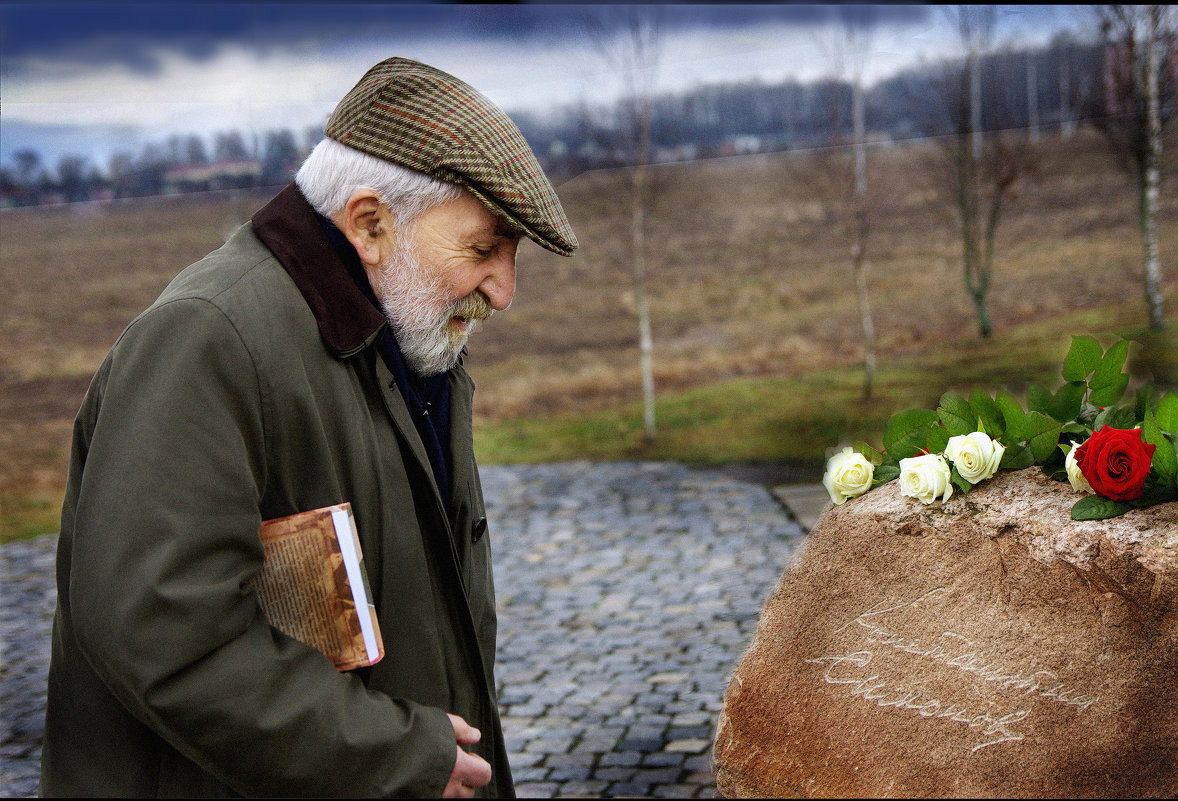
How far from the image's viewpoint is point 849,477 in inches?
105

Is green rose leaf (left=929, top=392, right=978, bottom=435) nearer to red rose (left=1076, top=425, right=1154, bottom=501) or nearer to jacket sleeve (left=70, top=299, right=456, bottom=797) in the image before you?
red rose (left=1076, top=425, right=1154, bottom=501)

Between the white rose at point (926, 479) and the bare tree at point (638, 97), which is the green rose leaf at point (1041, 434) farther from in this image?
the bare tree at point (638, 97)

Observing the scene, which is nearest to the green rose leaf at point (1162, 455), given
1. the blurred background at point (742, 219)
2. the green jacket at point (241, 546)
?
the green jacket at point (241, 546)

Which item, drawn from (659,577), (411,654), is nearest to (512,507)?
(659,577)

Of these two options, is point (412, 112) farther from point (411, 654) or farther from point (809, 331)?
point (809, 331)

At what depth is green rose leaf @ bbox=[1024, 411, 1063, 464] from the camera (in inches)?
96.6

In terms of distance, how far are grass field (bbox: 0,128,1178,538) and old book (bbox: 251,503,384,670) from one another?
8749mm

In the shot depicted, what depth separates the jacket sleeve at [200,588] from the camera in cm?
128

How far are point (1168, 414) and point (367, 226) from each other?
189 cm

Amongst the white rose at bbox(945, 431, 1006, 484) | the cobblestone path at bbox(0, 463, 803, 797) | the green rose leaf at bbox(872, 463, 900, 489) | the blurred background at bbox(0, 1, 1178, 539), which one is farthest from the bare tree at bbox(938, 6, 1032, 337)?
the white rose at bbox(945, 431, 1006, 484)

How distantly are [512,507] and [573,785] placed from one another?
15.6 ft

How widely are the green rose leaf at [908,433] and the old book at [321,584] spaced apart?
1.66 metres

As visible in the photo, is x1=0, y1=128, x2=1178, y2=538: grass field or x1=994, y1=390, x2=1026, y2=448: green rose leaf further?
x1=0, y1=128, x2=1178, y2=538: grass field

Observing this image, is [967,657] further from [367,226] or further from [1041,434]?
[367,226]
